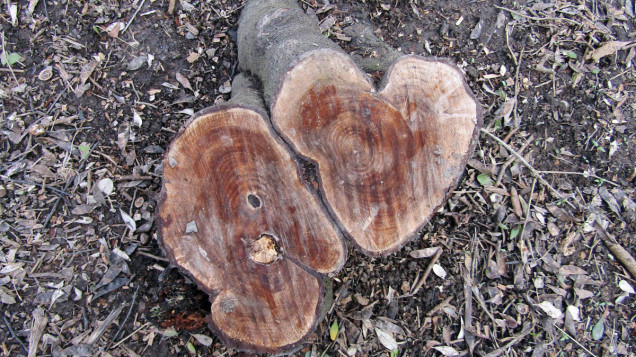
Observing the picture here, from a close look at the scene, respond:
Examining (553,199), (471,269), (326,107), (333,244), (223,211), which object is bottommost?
(471,269)

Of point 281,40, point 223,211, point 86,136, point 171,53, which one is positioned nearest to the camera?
point 223,211

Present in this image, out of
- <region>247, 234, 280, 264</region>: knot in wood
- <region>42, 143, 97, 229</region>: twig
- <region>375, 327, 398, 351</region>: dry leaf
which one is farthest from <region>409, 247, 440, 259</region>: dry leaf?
<region>42, 143, 97, 229</region>: twig

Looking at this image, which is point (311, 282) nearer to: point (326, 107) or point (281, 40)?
point (326, 107)

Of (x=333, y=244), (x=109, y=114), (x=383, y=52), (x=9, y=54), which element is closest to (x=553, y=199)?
(x=383, y=52)

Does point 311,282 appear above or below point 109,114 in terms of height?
below

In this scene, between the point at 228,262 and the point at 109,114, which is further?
the point at 109,114

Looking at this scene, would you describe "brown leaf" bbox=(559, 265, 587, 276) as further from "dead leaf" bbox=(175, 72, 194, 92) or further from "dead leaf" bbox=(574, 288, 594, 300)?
"dead leaf" bbox=(175, 72, 194, 92)

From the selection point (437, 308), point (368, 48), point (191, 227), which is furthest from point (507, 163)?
point (191, 227)

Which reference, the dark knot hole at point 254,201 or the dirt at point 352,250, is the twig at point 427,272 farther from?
the dark knot hole at point 254,201
